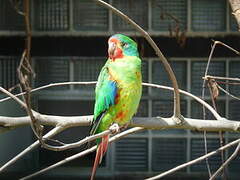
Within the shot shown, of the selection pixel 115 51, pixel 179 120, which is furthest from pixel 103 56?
pixel 179 120

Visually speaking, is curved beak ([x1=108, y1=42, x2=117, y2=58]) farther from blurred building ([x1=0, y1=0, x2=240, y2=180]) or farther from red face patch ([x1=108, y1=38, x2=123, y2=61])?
blurred building ([x1=0, y1=0, x2=240, y2=180])

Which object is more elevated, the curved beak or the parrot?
the curved beak

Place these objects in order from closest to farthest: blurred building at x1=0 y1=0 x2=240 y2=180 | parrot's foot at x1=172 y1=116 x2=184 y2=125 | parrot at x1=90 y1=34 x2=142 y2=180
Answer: parrot's foot at x1=172 y1=116 x2=184 y2=125 < parrot at x1=90 y1=34 x2=142 y2=180 < blurred building at x1=0 y1=0 x2=240 y2=180

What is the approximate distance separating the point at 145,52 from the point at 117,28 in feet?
0.80

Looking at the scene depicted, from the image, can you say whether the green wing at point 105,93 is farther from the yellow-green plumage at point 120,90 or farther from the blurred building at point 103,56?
the blurred building at point 103,56

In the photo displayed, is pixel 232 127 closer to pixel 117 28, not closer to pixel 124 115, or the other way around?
pixel 124 115

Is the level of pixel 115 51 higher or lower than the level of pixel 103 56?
higher

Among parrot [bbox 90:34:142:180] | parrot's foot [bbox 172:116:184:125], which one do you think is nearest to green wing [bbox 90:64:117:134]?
parrot [bbox 90:34:142:180]

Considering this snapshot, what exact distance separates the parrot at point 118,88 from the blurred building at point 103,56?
172 cm

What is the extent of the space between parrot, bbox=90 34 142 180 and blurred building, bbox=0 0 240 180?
5.66ft

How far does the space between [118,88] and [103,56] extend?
1.87 meters

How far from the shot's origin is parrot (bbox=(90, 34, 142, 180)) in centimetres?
211

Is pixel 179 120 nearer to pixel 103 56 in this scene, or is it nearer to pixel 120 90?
pixel 120 90

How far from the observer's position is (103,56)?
13.1 ft
